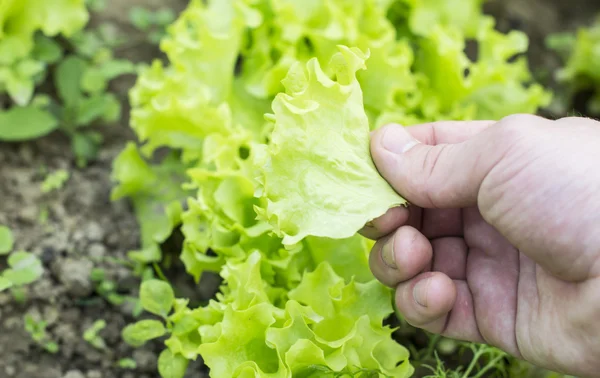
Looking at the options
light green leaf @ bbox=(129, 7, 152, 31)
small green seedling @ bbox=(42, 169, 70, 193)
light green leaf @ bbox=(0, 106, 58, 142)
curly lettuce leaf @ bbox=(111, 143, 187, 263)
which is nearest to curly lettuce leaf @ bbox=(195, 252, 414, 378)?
curly lettuce leaf @ bbox=(111, 143, 187, 263)

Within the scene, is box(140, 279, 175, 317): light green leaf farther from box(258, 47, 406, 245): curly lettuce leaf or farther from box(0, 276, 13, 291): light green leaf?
box(258, 47, 406, 245): curly lettuce leaf

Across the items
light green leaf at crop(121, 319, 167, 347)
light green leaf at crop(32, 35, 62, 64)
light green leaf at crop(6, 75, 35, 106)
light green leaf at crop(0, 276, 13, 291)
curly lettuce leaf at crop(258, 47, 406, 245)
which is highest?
curly lettuce leaf at crop(258, 47, 406, 245)

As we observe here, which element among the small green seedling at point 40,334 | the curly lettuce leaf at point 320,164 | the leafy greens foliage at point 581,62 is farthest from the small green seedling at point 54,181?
the leafy greens foliage at point 581,62

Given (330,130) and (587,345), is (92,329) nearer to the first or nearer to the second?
(330,130)

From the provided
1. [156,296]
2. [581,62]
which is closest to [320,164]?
[156,296]

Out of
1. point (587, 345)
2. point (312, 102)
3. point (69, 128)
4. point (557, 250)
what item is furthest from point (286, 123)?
point (69, 128)

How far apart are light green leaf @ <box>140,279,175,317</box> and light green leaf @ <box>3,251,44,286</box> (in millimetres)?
279

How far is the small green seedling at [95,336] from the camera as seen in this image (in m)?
1.66

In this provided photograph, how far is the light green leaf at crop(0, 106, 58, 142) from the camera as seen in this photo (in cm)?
199

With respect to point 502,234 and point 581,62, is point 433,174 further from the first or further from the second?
point 581,62

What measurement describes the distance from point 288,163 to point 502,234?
436 mm

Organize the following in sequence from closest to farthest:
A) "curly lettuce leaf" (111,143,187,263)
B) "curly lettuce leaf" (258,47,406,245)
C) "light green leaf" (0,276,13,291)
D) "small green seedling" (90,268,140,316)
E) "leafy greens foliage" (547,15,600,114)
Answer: "curly lettuce leaf" (258,47,406,245)
"light green leaf" (0,276,13,291)
"small green seedling" (90,268,140,316)
"curly lettuce leaf" (111,143,187,263)
"leafy greens foliage" (547,15,600,114)

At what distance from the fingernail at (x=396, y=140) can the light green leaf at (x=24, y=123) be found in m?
1.19

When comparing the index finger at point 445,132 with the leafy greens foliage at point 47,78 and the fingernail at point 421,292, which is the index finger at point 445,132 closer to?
the fingernail at point 421,292
